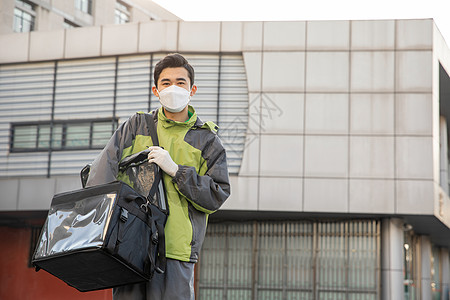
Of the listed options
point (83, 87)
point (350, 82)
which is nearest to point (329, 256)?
point (350, 82)

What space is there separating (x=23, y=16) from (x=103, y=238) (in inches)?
1509

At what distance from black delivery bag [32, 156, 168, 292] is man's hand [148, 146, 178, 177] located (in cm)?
19

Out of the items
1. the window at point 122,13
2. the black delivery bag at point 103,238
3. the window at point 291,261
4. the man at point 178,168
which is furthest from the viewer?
the window at point 122,13

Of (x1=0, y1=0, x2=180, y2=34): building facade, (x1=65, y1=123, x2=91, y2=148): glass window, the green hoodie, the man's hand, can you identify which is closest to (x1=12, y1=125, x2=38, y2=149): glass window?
(x1=65, y1=123, x2=91, y2=148): glass window

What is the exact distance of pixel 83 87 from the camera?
19.6 metres

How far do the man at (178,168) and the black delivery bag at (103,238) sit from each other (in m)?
0.12

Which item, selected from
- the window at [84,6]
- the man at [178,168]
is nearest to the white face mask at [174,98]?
the man at [178,168]

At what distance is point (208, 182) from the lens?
3.77 m

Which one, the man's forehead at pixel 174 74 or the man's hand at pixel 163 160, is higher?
the man's forehead at pixel 174 74

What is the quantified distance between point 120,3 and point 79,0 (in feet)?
17.6

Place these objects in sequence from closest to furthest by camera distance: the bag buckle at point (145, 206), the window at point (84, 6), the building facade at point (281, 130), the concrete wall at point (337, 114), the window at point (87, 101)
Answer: the bag buckle at point (145, 206) < the concrete wall at point (337, 114) < the building facade at point (281, 130) < the window at point (87, 101) < the window at point (84, 6)

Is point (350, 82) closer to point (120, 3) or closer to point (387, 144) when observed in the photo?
point (387, 144)

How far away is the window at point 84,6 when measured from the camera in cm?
4453

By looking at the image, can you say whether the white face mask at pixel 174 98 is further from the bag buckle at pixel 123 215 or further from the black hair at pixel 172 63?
the bag buckle at pixel 123 215
